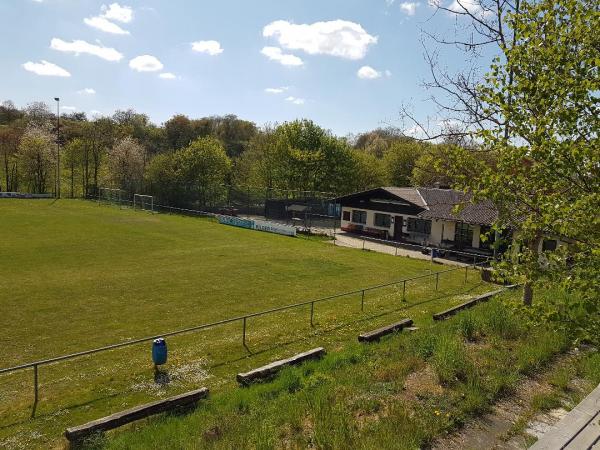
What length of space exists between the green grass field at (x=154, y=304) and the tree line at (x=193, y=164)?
22789 mm

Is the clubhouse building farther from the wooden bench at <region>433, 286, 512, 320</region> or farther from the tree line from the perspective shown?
the wooden bench at <region>433, 286, 512, 320</region>

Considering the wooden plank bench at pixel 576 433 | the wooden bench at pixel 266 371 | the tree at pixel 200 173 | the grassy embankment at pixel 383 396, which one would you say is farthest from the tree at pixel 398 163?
the wooden plank bench at pixel 576 433

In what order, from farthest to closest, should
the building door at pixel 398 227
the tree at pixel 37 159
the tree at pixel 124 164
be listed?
the tree at pixel 124 164, the tree at pixel 37 159, the building door at pixel 398 227

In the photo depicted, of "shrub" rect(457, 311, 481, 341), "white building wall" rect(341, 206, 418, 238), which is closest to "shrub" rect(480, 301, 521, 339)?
"shrub" rect(457, 311, 481, 341)

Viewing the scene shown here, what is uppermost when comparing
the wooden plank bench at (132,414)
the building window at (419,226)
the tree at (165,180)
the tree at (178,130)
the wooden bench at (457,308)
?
the tree at (178,130)

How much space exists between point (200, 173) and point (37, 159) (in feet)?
93.9

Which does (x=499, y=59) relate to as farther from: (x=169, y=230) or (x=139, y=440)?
(x=169, y=230)

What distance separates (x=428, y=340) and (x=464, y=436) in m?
4.16

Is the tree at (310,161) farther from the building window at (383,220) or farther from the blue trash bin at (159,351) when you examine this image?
the blue trash bin at (159,351)

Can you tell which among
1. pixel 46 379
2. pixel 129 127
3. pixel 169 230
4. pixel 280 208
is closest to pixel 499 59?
pixel 46 379

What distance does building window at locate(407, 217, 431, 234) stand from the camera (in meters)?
39.4

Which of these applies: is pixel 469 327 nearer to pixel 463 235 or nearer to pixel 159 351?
pixel 159 351

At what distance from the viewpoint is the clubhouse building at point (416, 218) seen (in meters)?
35.6

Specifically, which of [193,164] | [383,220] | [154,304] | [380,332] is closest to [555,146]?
[380,332]
